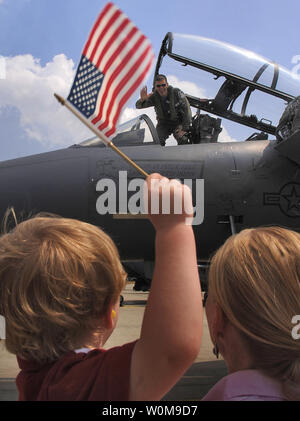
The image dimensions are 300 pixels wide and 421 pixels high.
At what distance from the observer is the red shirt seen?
1.05 meters

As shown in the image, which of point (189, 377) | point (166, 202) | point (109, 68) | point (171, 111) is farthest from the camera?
point (171, 111)

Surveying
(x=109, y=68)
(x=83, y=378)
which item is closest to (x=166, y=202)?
(x=83, y=378)

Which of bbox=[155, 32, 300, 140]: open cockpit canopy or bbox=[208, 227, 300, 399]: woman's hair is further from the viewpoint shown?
bbox=[155, 32, 300, 140]: open cockpit canopy

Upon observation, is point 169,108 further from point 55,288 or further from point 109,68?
point 55,288

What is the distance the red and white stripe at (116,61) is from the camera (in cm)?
191

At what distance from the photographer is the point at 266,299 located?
1.12m

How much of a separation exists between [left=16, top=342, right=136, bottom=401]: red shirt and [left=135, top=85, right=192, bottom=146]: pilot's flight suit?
15.9 ft

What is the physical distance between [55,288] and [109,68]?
1245 mm

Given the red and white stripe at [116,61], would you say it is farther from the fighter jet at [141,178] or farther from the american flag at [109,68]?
the fighter jet at [141,178]

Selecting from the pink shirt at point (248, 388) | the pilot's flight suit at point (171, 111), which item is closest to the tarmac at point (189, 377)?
the pink shirt at point (248, 388)

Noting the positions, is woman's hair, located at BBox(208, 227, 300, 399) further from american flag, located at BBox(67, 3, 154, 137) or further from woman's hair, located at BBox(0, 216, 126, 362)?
american flag, located at BBox(67, 3, 154, 137)

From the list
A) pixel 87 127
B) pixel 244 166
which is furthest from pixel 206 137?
pixel 87 127

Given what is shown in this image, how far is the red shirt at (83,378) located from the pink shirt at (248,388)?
268 mm

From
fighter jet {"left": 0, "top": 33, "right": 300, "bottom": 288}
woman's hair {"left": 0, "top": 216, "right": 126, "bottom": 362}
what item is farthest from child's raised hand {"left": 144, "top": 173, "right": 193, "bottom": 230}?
fighter jet {"left": 0, "top": 33, "right": 300, "bottom": 288}
